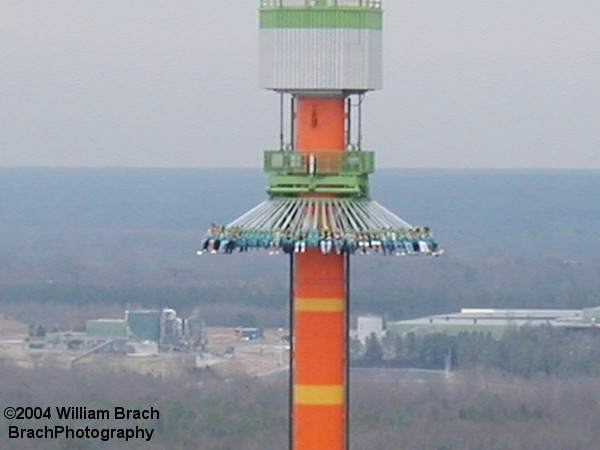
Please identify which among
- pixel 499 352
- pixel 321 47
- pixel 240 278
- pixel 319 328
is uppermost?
pixel 240 278

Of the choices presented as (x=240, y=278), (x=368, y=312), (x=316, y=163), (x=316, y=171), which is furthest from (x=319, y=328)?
(x=240, y=278)

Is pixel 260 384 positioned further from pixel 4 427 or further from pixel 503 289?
pixel 503 289

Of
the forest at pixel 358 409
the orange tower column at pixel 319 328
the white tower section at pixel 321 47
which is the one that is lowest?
the forest at pixel 358 409

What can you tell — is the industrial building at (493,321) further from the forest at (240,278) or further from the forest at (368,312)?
the forest at (240,278)

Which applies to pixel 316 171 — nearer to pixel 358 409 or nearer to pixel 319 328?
pixel 319 328

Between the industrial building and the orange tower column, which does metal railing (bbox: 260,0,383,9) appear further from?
the industrial building

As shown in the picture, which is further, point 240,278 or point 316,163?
point 240,278

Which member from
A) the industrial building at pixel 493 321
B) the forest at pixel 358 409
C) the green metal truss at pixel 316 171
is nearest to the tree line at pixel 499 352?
the industrial building at pixel 493 321
